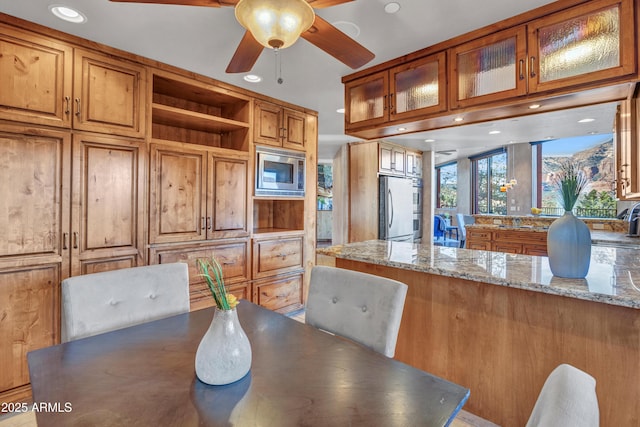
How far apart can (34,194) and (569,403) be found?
2763 mm

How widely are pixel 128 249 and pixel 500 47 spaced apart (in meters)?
2.91

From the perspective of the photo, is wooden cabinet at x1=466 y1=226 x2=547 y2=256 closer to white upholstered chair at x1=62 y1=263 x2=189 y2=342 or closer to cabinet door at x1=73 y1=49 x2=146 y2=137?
→ white upholstered chair at x1=62 y1=263 x2=189 y2=342

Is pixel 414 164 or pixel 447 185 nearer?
pixel 414 164

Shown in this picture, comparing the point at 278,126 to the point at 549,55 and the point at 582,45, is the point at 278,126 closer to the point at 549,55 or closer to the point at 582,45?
the point at 549,55

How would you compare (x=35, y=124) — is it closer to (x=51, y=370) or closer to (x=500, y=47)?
(x=51, y=370)

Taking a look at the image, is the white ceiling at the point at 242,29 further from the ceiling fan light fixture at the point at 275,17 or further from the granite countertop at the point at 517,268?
the granite countertop at the point at 517,268

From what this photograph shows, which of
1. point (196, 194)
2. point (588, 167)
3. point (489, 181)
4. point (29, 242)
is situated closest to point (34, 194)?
point (29, 242)

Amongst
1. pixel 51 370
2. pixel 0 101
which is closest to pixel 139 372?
pixel 51 370

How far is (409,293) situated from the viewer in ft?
6.90

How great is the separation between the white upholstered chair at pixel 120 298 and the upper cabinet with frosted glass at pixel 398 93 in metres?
1.79

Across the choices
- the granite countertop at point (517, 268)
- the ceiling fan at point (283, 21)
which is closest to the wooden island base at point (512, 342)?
the granite countertop at point (517, 268)

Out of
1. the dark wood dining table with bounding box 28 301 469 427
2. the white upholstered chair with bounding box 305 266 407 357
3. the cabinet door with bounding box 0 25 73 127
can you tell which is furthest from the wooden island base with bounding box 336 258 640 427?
the cabinet door with bounding box 0 25 73 127

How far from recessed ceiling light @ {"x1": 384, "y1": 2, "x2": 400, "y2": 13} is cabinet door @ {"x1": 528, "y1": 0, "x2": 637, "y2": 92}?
2.54 ft

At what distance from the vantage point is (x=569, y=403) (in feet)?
1.68
